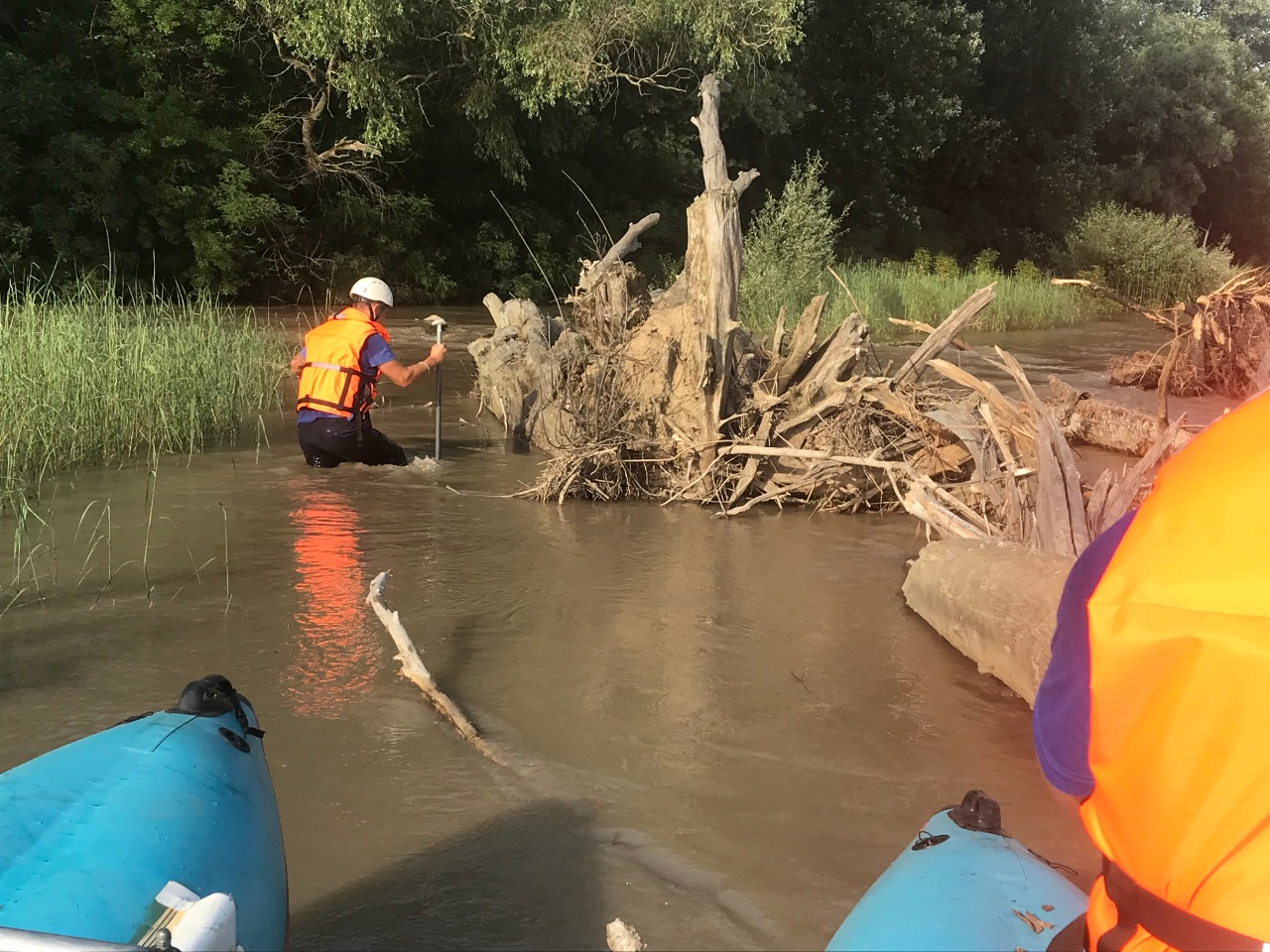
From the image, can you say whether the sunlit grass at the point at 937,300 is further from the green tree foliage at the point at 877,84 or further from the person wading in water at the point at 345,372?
the person wading in water at the point at 345,372

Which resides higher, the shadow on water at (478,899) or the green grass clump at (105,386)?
the green grass clump at (105,386)

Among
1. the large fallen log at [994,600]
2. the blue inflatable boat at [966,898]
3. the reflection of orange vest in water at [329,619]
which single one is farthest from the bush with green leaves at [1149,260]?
the blue inflatable boat at [966,898]

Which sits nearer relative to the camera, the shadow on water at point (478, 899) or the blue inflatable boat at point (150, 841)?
the blue inflatable boat at point (150, 841)

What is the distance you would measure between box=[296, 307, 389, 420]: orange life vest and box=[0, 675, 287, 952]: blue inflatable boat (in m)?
5.46

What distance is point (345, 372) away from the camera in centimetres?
885

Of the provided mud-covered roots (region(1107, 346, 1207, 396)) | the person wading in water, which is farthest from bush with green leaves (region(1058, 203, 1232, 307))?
Answer: the person wading in water

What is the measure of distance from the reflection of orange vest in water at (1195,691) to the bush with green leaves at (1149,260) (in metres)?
28.3

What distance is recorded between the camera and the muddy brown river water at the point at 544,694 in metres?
3.60

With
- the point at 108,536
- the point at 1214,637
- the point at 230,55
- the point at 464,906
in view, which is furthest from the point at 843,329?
the point at 230,55

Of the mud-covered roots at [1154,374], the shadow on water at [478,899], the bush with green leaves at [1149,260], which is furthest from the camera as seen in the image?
the bush with green leaves at [1149,260]

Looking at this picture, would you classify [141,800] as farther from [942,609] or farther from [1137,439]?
[1137,439]

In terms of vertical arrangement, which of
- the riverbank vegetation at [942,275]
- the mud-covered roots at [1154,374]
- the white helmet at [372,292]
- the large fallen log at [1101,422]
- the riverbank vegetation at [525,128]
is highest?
the riverbank vegetation at [525,128]

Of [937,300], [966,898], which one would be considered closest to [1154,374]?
[937,300]

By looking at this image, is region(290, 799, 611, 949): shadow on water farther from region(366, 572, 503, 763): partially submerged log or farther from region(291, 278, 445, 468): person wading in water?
region(291, 278, 445, 468): person wading in water
